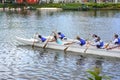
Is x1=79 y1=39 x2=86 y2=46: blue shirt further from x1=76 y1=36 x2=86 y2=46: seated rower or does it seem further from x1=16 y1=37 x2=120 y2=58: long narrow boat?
x1=16 y1=37 x2=120 y2=58: long narrow boat

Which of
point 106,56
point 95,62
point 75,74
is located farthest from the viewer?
point 106,56

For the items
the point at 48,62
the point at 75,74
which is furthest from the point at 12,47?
the point at 75,74

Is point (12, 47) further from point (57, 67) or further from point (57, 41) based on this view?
point (57, 67)

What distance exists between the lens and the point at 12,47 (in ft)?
131

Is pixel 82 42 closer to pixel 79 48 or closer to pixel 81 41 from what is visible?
pixel 81 41

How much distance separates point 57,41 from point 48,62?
7153 mm

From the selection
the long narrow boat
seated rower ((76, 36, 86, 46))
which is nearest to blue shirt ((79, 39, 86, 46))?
seated rower ((76, 36, 86, 46))

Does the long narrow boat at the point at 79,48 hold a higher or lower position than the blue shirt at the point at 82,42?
lower

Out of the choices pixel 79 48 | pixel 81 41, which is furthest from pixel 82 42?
pixel 79 48

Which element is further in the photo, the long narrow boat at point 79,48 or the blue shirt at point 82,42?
the blue shirt at point 82,42

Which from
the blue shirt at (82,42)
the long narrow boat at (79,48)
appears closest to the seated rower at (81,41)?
the blue shirt at (82,42)

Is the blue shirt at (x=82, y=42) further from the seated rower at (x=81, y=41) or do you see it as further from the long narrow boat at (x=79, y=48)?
the long narrow boat at (x=79, y=48)

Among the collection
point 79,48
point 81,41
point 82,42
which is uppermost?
point 81,41

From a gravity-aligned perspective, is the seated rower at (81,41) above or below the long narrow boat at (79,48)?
above
